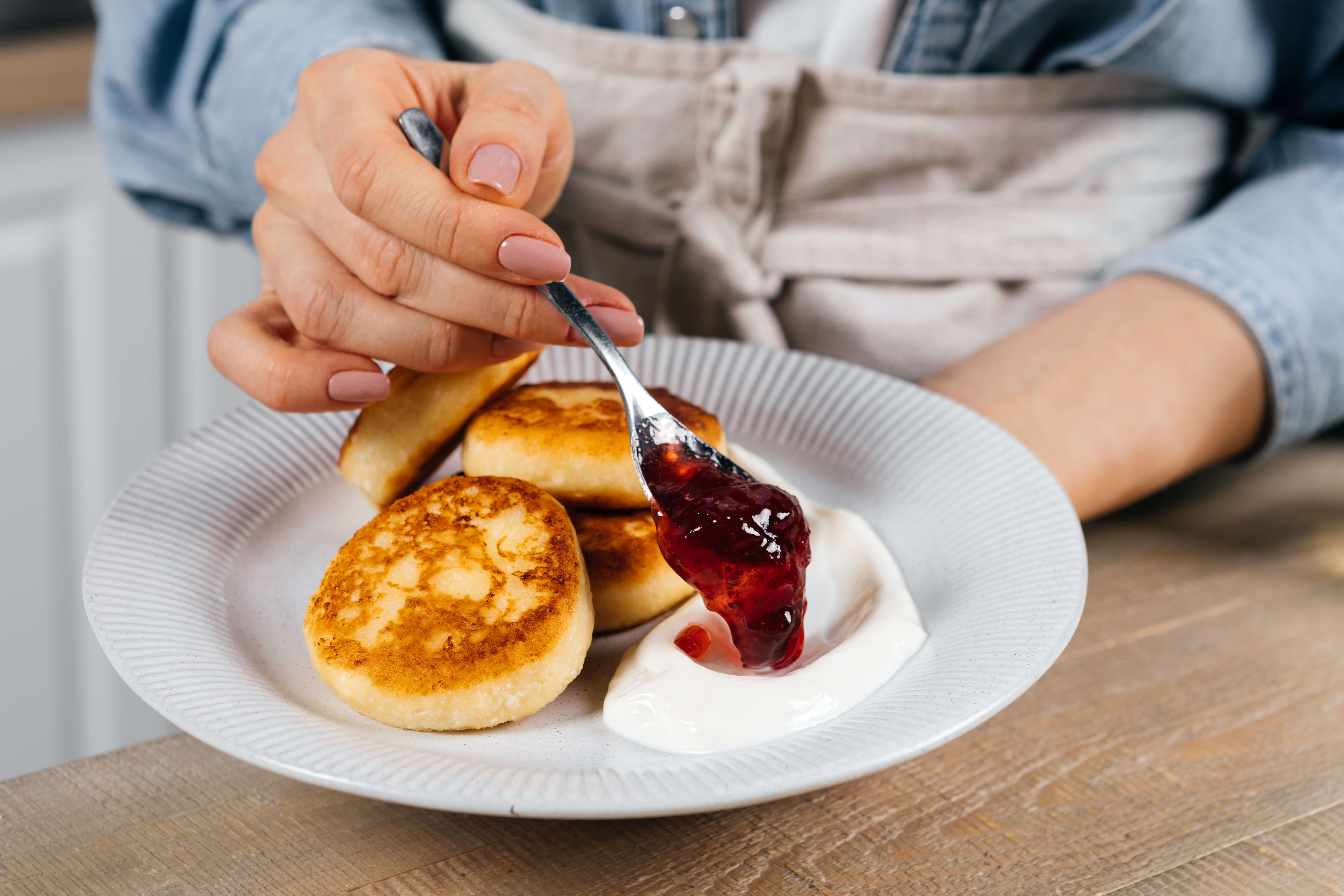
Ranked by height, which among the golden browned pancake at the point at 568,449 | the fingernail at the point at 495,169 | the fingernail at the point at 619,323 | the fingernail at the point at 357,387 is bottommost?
the golden browned pancake at the point at 568,449

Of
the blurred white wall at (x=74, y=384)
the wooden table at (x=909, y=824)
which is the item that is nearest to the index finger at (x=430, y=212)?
the wooden table at (x=909, y=824)

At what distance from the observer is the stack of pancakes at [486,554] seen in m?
0.71

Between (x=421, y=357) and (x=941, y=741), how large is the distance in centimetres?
55

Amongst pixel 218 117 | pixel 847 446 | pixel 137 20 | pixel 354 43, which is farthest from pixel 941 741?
pixel 137 20

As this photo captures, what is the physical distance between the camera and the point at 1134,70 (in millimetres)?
1305

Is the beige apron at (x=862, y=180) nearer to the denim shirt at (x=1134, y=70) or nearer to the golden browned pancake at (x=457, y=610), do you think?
the denim shirt at (x=1134, y=70)

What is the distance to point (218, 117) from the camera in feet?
4.87

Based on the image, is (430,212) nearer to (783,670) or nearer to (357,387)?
(357,387)

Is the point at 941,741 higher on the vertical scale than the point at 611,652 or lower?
higher

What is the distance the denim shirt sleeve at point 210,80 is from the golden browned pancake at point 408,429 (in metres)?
0.52

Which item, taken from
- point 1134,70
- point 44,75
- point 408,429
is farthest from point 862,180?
point 44,75

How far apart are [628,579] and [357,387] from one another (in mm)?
291

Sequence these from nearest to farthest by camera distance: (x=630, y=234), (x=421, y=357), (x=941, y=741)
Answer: (x=941, y=741) → (x=421, y=357) → (x=630, y=234)

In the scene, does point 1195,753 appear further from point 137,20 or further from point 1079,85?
point 137,20
